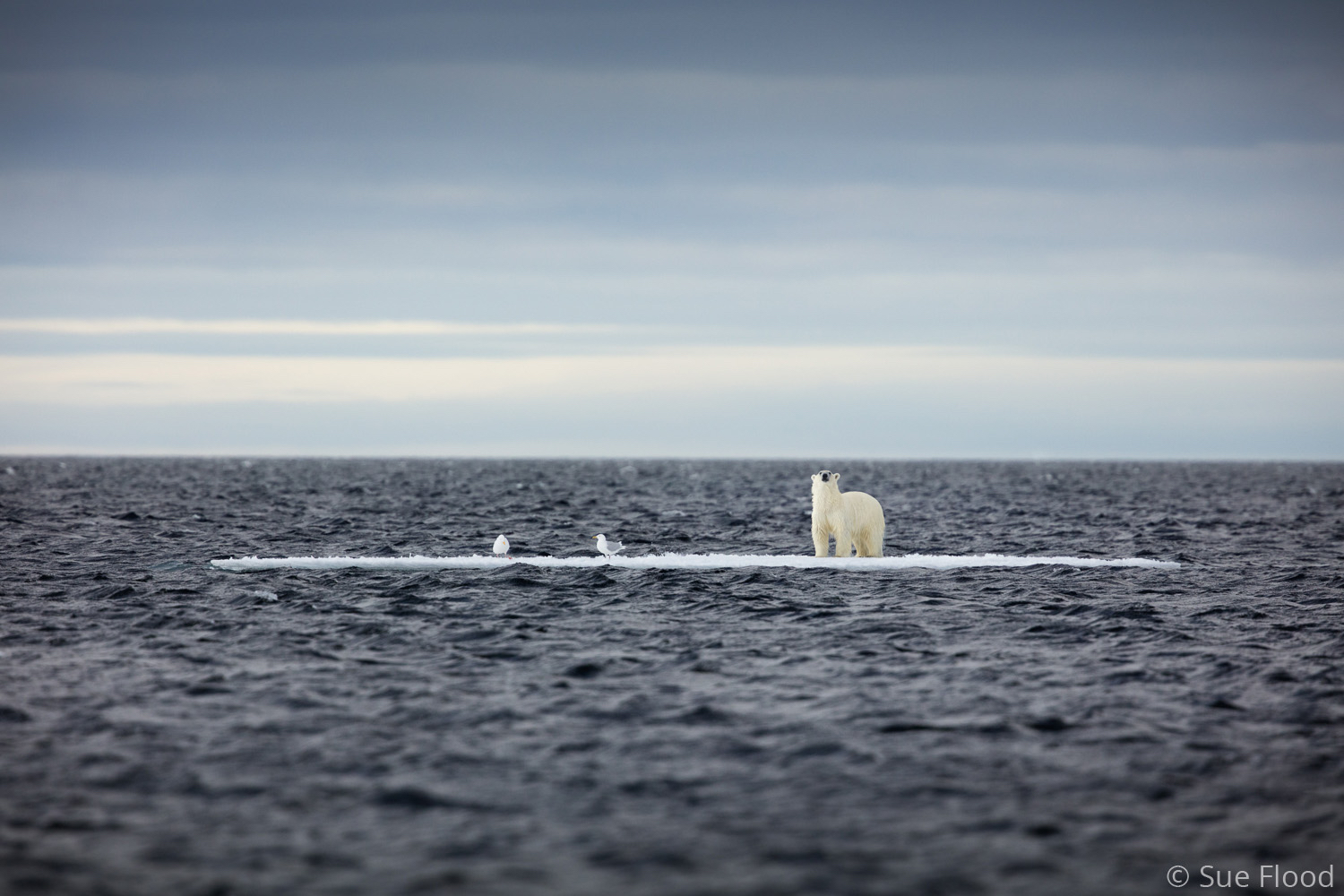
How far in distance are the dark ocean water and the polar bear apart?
0.91m

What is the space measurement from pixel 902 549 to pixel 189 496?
131ft

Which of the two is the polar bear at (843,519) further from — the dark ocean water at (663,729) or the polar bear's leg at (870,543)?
the dark ocean water at (663,729)

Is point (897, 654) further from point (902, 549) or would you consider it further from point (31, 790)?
point (902, 549)

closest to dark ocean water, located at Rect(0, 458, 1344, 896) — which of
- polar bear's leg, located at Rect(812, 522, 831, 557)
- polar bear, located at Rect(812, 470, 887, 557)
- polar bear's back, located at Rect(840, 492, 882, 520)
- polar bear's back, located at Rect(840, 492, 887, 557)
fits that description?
polar bear's leg, located at Rect(812, 522, 831, 557)

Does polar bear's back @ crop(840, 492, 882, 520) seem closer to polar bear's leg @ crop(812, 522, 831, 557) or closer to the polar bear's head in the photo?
the polar bear's head

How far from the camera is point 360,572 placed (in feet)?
74.8

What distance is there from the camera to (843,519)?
2300cm

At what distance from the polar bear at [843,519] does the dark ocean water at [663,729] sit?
0.91m

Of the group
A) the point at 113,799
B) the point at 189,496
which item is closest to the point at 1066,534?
the point at 113,799

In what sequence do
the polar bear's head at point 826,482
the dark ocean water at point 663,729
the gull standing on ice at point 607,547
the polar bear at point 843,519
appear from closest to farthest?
the dark ocean water at point 663,729 → the polar bear's head at point 826,482 → the polar bear at point 843,519 → the gull standing on ice at point 607,547

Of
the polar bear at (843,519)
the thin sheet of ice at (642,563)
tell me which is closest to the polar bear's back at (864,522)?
the polar bear at (843,519)

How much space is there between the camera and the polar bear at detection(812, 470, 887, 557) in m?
22.6

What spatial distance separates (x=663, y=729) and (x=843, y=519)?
12372 mm

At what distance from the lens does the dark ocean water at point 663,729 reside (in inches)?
313
